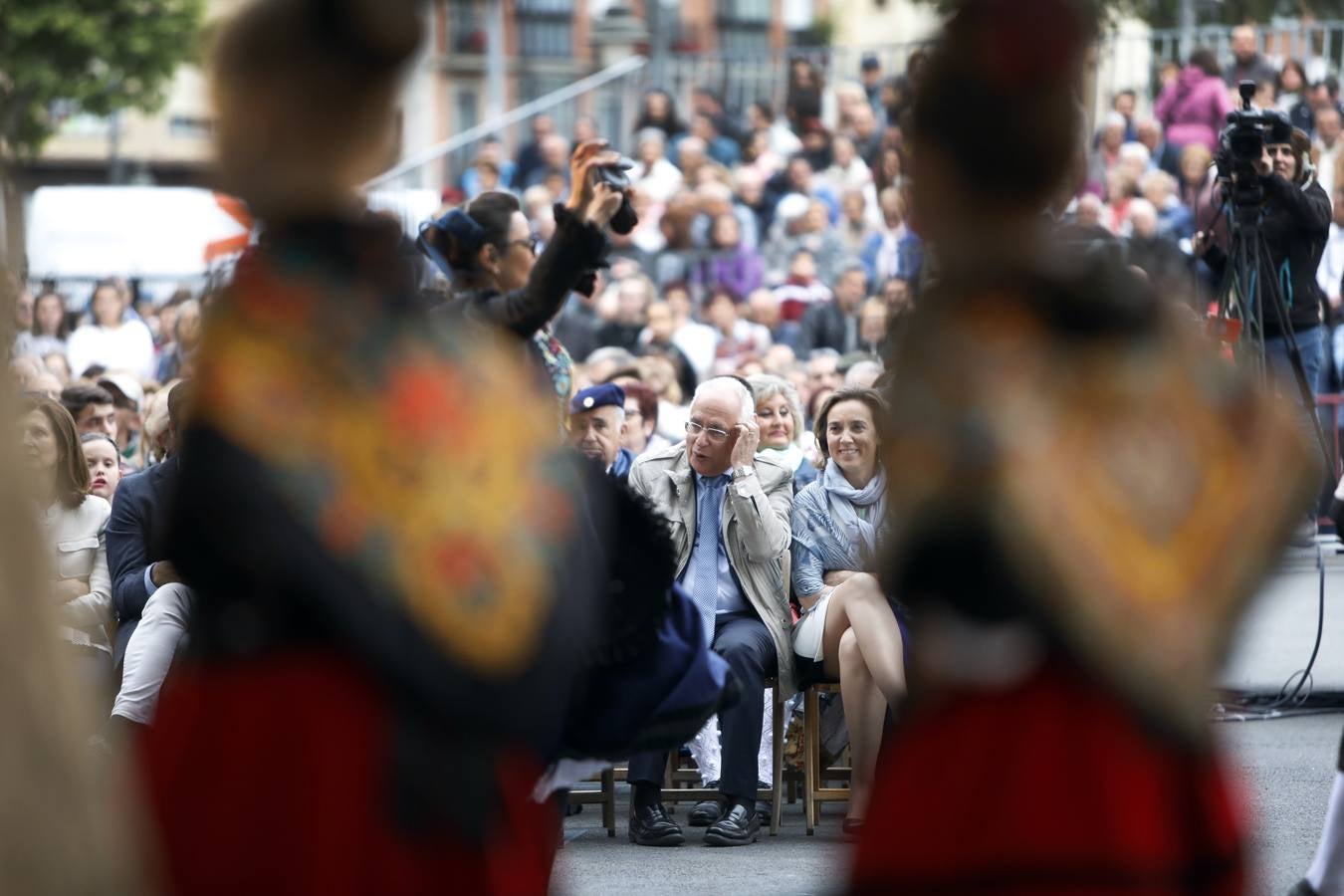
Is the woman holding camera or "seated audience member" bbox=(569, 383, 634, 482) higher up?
the woman holding camera

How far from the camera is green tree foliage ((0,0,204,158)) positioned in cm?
3456

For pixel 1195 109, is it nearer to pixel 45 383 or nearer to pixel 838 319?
pixel 838 319

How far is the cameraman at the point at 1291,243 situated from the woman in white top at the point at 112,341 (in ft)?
25.1

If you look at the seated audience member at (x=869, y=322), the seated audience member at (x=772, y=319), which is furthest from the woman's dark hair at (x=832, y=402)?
the seated audience member at (x=772, y=319)

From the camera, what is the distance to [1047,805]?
8.50ft

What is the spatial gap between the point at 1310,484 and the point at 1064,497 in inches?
17.6

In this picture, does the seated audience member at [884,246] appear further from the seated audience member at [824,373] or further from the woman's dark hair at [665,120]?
the woman's dark hair at [665,120]

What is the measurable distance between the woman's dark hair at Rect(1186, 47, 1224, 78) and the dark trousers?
9677 millimetres

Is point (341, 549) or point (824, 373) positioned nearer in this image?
point (341, 549)

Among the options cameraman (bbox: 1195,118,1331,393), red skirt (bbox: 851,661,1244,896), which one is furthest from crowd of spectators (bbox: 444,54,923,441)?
red skirt (bbox: 851,661,1244,896)

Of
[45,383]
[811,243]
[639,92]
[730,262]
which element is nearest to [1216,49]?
[811,243]

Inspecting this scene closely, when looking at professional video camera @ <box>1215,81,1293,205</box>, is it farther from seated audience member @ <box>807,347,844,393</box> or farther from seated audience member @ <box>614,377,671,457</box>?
seated audience member @ <box>614,377,671,457</box>

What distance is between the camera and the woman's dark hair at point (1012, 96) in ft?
8.98

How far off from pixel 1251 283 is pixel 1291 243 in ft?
1.58
